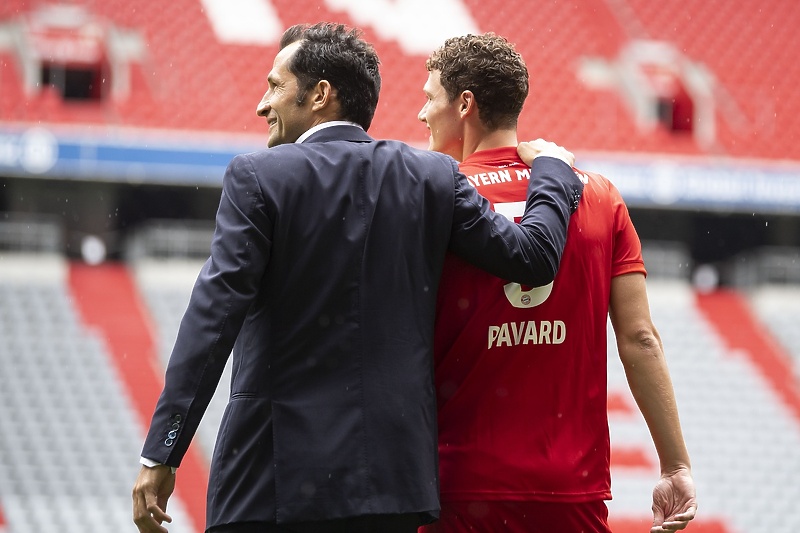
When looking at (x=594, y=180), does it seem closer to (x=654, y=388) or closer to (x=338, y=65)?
(x=654, y=388)

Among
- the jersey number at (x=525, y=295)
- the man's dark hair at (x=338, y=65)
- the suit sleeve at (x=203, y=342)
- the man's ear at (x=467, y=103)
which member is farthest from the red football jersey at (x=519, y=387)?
the suit sleeve at (x=203, y=342)

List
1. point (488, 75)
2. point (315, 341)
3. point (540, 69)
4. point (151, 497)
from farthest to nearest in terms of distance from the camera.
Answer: point (540, 69) < point (488, 75) < point (315, 341) < point (151, 497)

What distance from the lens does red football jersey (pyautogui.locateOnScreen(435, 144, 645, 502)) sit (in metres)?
2.15

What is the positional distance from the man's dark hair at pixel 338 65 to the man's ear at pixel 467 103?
0.25 metres

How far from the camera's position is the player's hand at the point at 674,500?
2.29 m

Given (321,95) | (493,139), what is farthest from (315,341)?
(493,139)

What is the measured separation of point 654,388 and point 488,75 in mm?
768

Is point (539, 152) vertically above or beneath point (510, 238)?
above

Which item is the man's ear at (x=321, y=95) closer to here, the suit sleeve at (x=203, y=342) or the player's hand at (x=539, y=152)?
the suit sleeve at (x=203, y=342)

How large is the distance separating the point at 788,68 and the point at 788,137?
1534 millimetres

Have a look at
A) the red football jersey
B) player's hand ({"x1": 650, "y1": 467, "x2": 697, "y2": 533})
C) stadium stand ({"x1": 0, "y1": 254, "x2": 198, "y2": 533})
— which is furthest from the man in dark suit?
stadium stand ({"x1": 0, "y1": 254, "x2": 198, "y2": 533})

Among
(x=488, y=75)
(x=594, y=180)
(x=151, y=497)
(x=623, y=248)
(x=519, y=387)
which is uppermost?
(x=488, y=75)

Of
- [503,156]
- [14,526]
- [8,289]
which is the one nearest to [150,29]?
[8,289]

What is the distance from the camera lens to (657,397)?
2324mm
